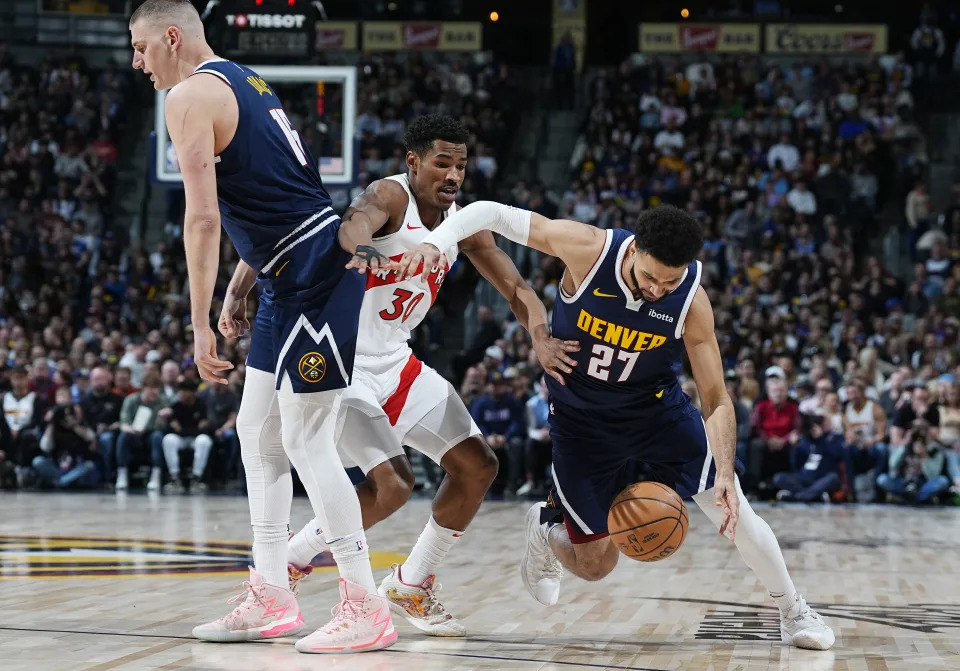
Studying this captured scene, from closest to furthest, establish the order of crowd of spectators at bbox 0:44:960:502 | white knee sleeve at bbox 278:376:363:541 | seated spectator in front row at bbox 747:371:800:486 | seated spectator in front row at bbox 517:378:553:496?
white knee sleeve at bbox 278:376:363:541 → seated spectator in front row at bbox 747:371:800:486 → crowd of spectators at bbox 0:44:960:502 → seated spectator in front row at bbox 517:378:553:496

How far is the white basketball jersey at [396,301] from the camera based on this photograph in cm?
500

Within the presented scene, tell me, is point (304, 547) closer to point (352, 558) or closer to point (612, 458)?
point (352, 558)

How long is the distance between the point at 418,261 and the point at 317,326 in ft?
1.41

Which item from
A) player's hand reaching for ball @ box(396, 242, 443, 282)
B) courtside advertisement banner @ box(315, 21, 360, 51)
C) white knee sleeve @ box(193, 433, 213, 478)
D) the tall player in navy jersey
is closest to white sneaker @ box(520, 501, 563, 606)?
the tall player in navy jersey

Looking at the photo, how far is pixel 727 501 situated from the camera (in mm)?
4246

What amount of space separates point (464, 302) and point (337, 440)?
33.8 ft

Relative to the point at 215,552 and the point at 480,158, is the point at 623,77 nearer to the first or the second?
the point at 480,158

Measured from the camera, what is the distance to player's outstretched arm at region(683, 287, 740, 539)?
167 inches

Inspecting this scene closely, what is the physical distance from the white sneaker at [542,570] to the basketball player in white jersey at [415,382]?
0.31 m

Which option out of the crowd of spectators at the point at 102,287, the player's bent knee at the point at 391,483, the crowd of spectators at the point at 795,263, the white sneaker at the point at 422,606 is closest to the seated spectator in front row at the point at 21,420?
the crowd of spectators at the point at 102,287

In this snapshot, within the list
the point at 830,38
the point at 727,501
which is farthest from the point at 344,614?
the point at 830,38

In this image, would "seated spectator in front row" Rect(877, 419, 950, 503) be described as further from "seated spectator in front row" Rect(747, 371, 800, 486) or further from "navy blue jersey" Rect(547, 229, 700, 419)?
"navy blue jersey" Rect(547, 229, 700, 419)

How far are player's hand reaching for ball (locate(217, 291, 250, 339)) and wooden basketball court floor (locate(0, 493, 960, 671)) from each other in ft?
3.64

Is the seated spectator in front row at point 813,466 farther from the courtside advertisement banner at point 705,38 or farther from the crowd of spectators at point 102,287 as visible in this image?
the courtside advertisement banner at point 705,38
